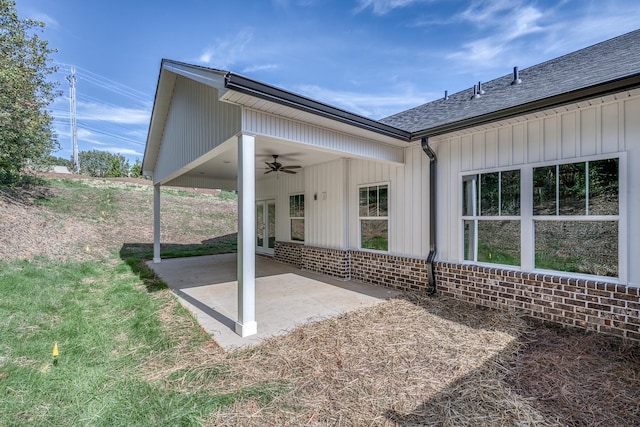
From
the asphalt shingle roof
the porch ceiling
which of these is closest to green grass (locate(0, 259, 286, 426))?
the porch ceiling

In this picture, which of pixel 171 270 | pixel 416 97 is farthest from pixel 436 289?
pixel 416 97

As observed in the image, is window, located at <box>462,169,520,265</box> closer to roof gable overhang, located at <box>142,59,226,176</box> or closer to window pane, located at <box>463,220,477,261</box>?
window pane, located at <box>463,220,477,261</box>

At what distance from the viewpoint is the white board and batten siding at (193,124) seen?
452cm

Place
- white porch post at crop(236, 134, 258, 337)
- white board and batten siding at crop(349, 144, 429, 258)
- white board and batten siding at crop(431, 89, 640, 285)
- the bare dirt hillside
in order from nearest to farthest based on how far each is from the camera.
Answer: white board and batten siding at crop(431, 89, 640, 285) < white porch post at crop(236, 134, 258, 337) < white board and batten siding at crop(349, 144, 429, 258) < the bare dirt hillside

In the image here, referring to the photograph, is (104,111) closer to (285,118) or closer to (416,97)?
(416,97)

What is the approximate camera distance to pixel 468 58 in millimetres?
8211

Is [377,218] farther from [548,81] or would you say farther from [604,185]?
[548,81]

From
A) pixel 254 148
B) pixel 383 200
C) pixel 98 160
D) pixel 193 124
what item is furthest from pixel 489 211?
pixel 98 160

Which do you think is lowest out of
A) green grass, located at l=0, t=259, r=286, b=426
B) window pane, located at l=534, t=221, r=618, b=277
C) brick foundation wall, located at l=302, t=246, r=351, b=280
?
green grass, located at l=0, t=259, r=286, b=426

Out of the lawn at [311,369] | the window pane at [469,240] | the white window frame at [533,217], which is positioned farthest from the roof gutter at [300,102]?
the lawn at [311,369]

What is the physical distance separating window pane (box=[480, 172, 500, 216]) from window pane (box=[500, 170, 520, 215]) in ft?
0.28

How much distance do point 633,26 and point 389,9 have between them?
506 centimetres

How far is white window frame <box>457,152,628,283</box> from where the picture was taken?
362cm

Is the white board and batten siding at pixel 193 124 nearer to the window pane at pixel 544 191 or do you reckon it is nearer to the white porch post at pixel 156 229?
the white porch post at pixel 156 229
